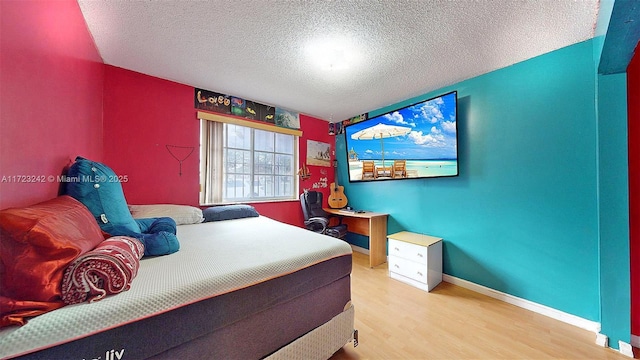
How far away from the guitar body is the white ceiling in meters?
2.01

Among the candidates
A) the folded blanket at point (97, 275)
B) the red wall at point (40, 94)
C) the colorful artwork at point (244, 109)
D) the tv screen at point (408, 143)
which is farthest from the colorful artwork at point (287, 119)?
the folded blanket at point (97, 275)

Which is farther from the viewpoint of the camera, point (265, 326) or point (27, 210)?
point (265, 326)

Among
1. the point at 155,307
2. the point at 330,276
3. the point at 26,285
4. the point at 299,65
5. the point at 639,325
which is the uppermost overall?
the point at 299,65

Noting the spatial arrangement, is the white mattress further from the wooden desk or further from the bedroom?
the wooden desk

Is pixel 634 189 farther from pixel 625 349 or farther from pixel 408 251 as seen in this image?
pixel 408 251

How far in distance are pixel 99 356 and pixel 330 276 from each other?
3.60ft

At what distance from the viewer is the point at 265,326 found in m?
1.10

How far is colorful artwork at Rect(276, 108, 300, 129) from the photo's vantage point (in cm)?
354

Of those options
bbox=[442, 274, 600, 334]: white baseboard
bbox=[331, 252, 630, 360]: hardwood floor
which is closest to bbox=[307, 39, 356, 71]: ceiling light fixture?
bbox=[331, 252, 630, 360]: hardwood floor

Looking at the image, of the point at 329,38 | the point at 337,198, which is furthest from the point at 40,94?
Result: the point at 337,198

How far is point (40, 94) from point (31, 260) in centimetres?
91

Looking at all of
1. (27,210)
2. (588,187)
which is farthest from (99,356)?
(588,187)

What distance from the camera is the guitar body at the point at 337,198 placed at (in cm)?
Result: 404

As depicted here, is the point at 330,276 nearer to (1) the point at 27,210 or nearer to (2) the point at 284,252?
(2) the point at 284,252
